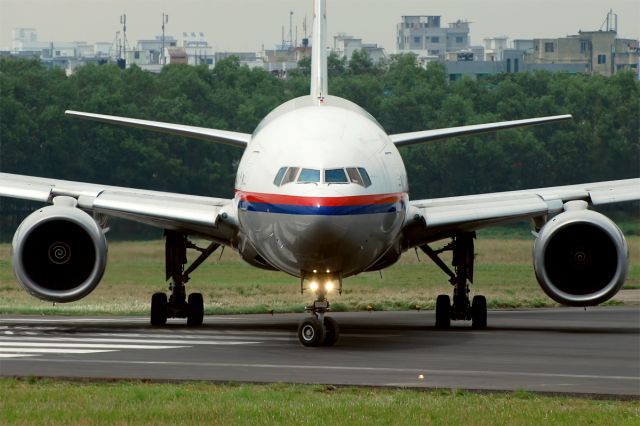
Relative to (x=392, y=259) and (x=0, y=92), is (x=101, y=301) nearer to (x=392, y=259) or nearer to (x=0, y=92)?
(x=392, y=259)

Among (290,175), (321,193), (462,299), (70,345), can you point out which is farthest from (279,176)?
(462,299)

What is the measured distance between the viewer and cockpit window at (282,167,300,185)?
2098 centimetres

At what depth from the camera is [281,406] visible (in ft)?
49.5

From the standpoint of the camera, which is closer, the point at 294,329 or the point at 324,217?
the point at 324,217

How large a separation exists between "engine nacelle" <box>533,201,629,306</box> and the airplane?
20 millimetres

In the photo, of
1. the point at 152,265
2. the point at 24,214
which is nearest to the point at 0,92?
the point at 24,214

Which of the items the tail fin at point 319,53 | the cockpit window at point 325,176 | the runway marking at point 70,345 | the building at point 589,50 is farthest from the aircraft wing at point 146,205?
the building at point 589,50

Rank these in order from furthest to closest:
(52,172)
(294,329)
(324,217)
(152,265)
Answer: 1. (52,172)
2. (152,265)
3. (294,329)
4. (324,217)

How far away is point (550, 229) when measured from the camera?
76.8ft

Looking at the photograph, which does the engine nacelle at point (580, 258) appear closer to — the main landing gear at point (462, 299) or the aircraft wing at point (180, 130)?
the main landing gear at point (462, 299)

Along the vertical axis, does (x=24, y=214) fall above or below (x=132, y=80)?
below

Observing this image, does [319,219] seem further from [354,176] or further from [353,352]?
[353,352]

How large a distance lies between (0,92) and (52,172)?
270 inches

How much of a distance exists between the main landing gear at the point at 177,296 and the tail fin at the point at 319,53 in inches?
122
